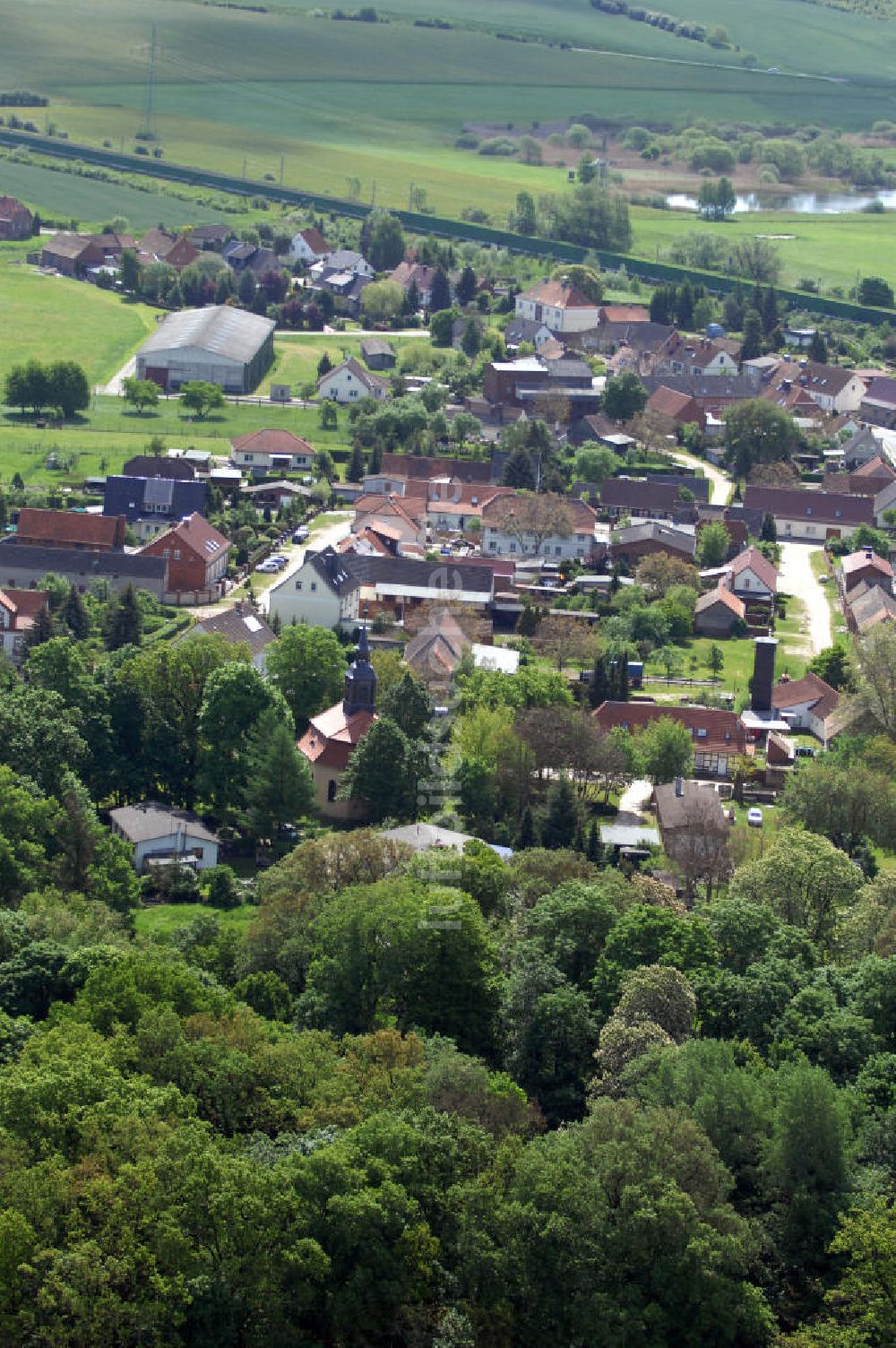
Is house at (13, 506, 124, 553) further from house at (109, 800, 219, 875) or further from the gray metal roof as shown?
the gray metal roof

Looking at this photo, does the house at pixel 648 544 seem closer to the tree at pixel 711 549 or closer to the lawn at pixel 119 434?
the tree at pixel 711 549

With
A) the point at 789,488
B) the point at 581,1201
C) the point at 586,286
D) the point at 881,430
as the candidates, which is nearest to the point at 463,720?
the point at 581,1201

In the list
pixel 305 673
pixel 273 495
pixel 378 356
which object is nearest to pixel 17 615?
pixel 305 673

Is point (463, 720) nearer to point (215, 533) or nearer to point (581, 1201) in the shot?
point (215, 533)

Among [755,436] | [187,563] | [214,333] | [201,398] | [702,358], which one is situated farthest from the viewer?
[702,358]

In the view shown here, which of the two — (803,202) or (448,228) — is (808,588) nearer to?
(448,228)
